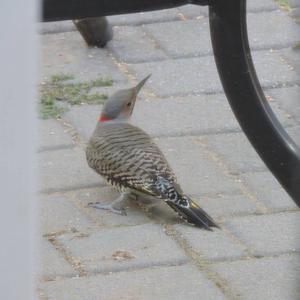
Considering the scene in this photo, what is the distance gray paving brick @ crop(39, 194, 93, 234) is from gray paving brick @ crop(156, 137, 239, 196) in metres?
0.44

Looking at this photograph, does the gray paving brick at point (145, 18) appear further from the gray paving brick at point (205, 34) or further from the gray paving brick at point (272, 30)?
the gray paving brick at point (272, 30)

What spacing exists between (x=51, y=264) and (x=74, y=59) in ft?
6.57

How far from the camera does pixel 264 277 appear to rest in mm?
3172

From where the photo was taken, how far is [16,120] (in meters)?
1.02

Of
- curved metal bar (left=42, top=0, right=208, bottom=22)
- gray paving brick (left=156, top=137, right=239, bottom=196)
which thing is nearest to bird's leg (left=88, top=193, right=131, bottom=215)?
gray paving brick (left=156, top=137, right=239, bottom=196)

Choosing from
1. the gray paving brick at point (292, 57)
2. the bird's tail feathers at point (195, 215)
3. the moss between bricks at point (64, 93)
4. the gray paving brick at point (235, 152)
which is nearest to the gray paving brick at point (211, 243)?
the bird's tail feathers at point (195, 215)

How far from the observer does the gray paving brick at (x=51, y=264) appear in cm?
316

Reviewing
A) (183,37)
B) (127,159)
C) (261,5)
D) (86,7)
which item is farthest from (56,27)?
(86,7)

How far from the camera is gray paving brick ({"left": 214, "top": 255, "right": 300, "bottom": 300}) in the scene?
3.07m

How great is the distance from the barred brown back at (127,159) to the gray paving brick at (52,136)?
30 centimetres

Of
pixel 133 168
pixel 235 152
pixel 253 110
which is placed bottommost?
pixel 235 152

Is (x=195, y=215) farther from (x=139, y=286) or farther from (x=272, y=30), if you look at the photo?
(x=272, y=30)

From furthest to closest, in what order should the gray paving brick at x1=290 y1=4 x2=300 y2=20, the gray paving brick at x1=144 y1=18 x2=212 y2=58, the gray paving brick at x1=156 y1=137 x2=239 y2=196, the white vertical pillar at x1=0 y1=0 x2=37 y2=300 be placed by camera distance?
the gray paving brick at x1=290 y1=4 x2=300 y2=20 < the gray paving brick at x1=144 y1=18 x2=212 y2=58 < the gray paving brick at x1=156 y1=137 x2=239 y2=196 < the white vertical pillar at x1=0 y1=0 x2=37 y2=300

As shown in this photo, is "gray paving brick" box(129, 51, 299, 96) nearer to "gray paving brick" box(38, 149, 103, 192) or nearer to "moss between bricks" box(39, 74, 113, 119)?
"moss between bricks" box(39, 74, 113, 119)
